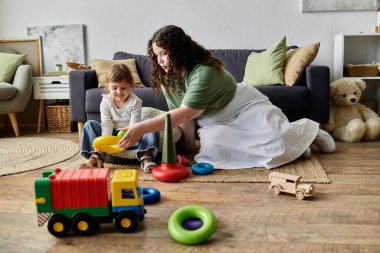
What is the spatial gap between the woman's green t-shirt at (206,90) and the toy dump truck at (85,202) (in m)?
0.70

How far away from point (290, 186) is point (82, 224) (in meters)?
0.79

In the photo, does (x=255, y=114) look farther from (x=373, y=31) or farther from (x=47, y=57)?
(x=47, y=57)

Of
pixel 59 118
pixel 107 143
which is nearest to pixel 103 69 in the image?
pixel 59 118

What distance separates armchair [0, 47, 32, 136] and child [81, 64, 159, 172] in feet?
4.78

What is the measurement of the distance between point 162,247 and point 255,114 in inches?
43.9

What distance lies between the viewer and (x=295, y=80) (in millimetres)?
2668

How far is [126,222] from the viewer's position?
1146 mm

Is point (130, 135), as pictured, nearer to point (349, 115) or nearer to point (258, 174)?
point (258, 174)

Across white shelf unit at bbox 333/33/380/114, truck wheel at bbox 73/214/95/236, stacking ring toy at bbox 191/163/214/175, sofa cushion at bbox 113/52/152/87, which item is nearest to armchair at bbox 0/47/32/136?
sofa cushion at bbox 113/52/152/87

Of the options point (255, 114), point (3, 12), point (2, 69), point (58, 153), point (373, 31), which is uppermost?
point (3, 12)

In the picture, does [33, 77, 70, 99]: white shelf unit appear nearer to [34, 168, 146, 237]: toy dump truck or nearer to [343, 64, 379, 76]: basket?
[34, 168, 146, 237]: toy dump truck

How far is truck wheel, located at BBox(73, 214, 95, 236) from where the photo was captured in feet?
3.69

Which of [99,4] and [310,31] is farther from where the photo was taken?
[99,4]

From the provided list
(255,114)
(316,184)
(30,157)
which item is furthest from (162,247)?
(30,157)
